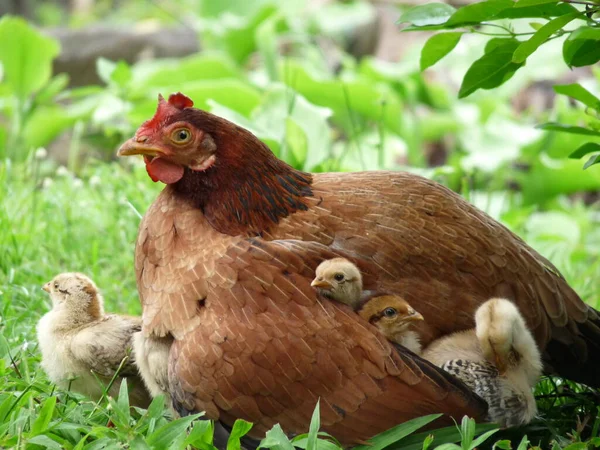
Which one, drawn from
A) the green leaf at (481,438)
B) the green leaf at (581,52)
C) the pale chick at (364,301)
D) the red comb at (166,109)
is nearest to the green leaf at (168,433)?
the pale chick at (364,301)

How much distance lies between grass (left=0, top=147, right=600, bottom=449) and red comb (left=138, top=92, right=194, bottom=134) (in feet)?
2.47

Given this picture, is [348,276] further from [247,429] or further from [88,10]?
[88,10]

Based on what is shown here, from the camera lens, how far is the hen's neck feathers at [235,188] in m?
3.04

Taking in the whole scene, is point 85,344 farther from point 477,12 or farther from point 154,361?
point 477,12

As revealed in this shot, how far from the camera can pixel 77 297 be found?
10.8ft

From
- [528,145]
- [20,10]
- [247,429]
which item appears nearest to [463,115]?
[528,145]

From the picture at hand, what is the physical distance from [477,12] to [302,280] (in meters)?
0.95

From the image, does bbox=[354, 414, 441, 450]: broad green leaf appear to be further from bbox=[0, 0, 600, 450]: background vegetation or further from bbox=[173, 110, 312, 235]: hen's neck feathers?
bbox=[173, 110, 312, 235]: hen's neck feathers

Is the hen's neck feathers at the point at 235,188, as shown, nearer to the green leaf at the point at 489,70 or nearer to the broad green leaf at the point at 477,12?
the green leaf at the point at 489,70

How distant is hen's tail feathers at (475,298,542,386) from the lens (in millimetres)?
2729

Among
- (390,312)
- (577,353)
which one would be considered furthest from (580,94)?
(390,312)

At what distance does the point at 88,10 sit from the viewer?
1362cm

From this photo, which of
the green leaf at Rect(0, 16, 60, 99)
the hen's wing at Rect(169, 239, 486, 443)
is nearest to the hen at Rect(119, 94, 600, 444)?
the hen's wing at Rect(169, 239, 486, 443)

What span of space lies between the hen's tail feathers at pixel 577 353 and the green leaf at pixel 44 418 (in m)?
1.64
